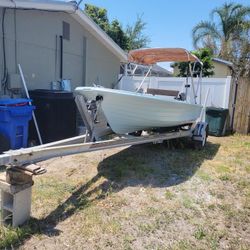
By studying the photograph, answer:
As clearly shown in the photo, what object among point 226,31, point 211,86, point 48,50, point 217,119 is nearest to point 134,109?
point 48,50

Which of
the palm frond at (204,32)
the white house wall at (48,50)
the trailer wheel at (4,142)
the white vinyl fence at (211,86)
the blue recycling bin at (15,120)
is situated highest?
the palm frond at (204,32)

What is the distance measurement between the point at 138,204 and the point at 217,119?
6467mm

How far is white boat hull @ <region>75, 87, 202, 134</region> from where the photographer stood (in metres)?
5.30

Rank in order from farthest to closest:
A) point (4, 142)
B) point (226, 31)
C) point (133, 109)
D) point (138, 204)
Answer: point (226, 31), point (4, 142), point (133, 109), point (138, 204)

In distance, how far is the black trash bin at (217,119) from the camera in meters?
9.95

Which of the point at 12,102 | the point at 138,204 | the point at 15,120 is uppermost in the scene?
the point at 12,102

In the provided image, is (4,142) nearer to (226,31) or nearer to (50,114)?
(50,114)

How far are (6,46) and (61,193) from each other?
4.31 meters

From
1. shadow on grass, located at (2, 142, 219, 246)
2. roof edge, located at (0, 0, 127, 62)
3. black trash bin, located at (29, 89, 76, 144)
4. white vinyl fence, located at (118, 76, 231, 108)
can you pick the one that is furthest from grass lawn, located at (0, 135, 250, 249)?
white vinyl fence, located at (118, 76, 231, 108)

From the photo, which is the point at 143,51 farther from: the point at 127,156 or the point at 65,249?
the point at 65,249

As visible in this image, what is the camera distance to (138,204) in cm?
434

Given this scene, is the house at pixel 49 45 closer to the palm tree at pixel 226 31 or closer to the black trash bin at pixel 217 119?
the black trash bin at pixel 217 119

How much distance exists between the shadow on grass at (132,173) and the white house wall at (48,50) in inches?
134

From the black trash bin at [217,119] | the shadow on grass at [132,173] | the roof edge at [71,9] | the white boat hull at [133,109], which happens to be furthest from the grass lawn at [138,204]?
the roof edge at [71,9]
